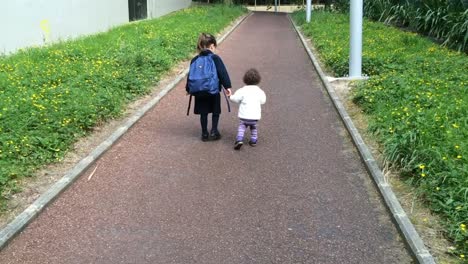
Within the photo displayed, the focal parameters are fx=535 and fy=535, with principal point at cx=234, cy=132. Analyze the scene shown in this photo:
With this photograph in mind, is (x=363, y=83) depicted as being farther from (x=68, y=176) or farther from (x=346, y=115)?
(x=68, y=176)

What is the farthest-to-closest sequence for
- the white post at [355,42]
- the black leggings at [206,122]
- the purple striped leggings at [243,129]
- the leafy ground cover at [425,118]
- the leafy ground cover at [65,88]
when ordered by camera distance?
1. the white post at [355,42]
2. the black leggings at [206,122]
3. the purple striped leggings at [243,129]
4. the leafy ground cover at [65,88]
5. the leafy ground cover at [425,118]

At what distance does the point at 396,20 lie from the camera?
20.5 meters

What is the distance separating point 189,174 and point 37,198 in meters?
1.60

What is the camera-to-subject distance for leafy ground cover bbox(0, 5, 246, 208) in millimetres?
5781

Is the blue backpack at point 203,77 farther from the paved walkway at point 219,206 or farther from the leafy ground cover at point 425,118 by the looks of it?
the leafy ground cover at point 425,118

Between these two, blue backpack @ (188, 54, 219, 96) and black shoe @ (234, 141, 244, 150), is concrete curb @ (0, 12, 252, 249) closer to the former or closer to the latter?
blue backpack @ (188, 54, 219, 96)

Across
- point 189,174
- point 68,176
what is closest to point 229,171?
point 189,174

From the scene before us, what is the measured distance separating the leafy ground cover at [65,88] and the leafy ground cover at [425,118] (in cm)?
370

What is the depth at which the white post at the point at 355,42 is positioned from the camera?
34.1 feet

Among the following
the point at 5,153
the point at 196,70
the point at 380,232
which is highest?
the point at 196,70

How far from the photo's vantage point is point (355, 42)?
34.4 ft

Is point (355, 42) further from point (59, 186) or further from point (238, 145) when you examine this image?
point (59, 186)

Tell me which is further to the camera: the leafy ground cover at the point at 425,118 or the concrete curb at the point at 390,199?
the leafy ground cover at the point at 425,118

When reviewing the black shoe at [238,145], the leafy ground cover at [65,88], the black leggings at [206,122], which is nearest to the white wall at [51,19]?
the leafy ground cover at [65,88]
